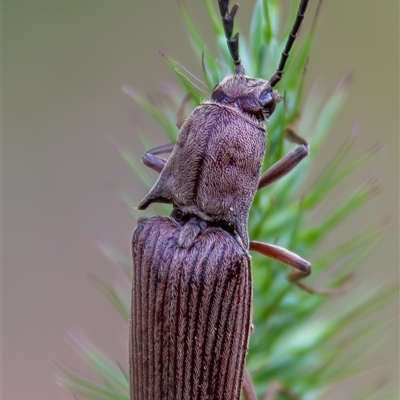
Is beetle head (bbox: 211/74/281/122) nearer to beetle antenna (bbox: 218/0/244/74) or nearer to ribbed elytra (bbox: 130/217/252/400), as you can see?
beetle antenna (bbox: 218/0/244/74)

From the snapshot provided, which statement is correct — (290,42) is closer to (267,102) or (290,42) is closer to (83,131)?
(267,102)

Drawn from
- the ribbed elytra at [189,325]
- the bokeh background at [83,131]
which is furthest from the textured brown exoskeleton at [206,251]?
the bokeh background at [83,131]

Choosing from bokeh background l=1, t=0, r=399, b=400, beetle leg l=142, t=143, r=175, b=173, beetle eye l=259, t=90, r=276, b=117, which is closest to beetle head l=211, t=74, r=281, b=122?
beetle eye l=259, t=90, r=276, b=117

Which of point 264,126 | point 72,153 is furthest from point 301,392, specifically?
point 72,153

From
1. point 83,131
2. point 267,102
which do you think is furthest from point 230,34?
point 83,131

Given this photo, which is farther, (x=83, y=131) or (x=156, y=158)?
(x=83, y=131)

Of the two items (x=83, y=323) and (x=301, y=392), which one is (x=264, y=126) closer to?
(x=301, y=392)

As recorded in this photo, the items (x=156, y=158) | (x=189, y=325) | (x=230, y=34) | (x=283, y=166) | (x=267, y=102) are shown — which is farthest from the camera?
(x=156, y=158)
